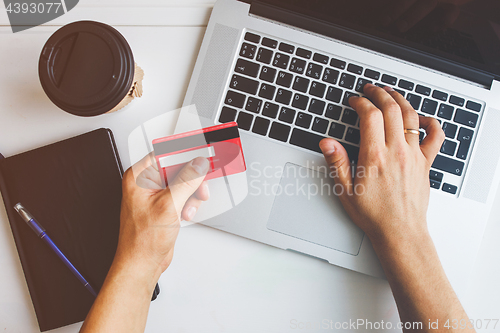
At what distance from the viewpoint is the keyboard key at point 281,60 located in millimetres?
631

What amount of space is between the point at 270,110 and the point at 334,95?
14 cm

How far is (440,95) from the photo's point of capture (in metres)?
0.64

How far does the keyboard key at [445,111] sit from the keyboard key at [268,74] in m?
0.35

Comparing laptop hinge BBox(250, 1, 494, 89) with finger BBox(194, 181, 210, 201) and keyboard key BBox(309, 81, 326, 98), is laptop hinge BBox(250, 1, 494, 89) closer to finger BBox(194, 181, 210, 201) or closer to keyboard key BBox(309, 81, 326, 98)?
keyboard key BBox(309, 81, 326, 98)

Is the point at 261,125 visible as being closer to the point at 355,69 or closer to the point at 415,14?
the point at 355,69

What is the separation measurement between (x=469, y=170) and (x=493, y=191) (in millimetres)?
69

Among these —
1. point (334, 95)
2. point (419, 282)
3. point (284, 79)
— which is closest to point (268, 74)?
point (284, 79)

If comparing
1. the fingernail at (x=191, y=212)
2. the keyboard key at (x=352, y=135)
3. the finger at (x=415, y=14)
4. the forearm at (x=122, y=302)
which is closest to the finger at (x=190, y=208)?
the fingernail at (x=191, y=212)

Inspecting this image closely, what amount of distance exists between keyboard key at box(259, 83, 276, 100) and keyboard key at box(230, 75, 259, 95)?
1cm

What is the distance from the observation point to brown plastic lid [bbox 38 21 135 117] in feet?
1.72

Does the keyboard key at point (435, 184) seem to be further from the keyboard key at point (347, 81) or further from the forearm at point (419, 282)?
the keyboard key at point (347, 81)

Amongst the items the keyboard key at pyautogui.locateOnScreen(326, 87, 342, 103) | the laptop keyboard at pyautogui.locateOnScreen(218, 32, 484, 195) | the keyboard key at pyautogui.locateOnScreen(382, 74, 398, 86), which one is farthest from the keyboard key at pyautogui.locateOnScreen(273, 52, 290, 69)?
the keyboard key at pyautogui.locateOnScreen(382, 74, 398, 86)

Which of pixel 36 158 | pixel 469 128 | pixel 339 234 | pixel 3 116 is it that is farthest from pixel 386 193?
pixel 3 116

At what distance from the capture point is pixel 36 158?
0.63 m
